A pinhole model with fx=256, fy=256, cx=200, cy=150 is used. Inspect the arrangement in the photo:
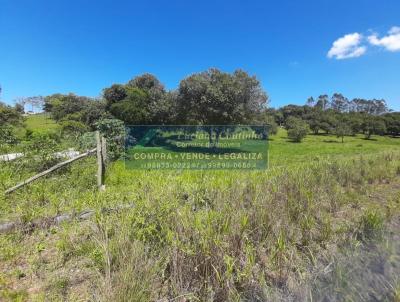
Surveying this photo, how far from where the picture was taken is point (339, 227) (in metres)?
5.07

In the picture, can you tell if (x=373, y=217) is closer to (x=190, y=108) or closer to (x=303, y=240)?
(x=303, y=240)

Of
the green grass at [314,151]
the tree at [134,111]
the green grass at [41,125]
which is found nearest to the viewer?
the green grass at [314,151]

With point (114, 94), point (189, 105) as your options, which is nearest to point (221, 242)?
point (189, 105)

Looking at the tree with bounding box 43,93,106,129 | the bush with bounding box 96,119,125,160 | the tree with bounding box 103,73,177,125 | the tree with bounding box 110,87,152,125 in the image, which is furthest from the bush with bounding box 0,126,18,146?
the tree with bounding box 43,93,106,129

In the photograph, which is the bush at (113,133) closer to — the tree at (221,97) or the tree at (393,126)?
the tree at (221,97)

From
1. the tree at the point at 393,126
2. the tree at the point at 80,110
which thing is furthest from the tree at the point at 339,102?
the tree at the point at 80,110

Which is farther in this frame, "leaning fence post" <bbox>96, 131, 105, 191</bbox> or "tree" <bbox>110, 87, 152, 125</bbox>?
"tree" <bbox>110, 87, 152, 125</bbox>

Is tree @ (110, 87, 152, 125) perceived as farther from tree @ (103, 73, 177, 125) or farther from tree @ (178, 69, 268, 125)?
tree @ (178, 69, 268, 125)

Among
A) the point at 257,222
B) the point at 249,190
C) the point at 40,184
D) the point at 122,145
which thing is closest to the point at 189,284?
the point at 257,222

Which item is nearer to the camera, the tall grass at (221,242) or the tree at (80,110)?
the tall grass at (221,242)

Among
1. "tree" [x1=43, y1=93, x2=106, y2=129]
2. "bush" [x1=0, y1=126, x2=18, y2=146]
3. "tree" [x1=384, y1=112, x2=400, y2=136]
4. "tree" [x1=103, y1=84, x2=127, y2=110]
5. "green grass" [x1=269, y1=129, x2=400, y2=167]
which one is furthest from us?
"tree" [x1=384, y1=112, x2=400, y2=136]

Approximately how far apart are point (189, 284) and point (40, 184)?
205 inches

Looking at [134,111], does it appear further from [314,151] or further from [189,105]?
[314,151]

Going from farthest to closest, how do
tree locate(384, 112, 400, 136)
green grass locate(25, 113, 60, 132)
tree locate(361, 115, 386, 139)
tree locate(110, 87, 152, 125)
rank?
1. tree locate(384, 112, 400, 136)
2. tree locate(361, 115, 386, 139)
3. tree locate(110, 87, 152, 125)
4. green grass locate(25, 113, 60, 132)
